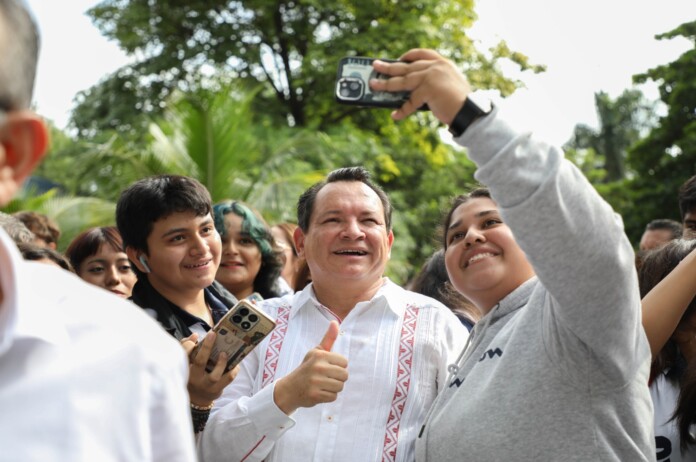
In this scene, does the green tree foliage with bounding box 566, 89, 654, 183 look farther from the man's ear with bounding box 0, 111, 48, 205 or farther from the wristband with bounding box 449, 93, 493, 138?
the man's ear with bounding box 0, 111, 48, 205

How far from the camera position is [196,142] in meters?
10.8

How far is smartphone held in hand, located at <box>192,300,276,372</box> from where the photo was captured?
2439 mm

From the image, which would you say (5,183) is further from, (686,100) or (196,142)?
(686,100)

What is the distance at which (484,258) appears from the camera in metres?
2.57

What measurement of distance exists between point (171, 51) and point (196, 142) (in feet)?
24.6

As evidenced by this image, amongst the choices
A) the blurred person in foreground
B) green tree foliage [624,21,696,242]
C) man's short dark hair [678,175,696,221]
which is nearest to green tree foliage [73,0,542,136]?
green tree foliage [624,21,696,242]

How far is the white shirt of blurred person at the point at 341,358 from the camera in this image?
2543 millimetres

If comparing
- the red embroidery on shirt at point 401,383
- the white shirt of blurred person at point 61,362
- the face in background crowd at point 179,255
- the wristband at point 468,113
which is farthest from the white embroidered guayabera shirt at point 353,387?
the white shirt of blurred person at point 61,362

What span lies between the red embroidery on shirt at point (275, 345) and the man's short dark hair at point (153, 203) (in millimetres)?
647

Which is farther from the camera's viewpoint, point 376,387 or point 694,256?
point 376,387

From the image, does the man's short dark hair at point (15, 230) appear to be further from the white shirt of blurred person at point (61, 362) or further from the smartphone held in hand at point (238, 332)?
the white shirt of blurred person at point (61, 362)

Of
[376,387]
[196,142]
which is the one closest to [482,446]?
[376,387]

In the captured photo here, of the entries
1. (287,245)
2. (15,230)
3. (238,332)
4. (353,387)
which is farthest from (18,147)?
(287,245)

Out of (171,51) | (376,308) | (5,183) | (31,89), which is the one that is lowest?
(376,308)
